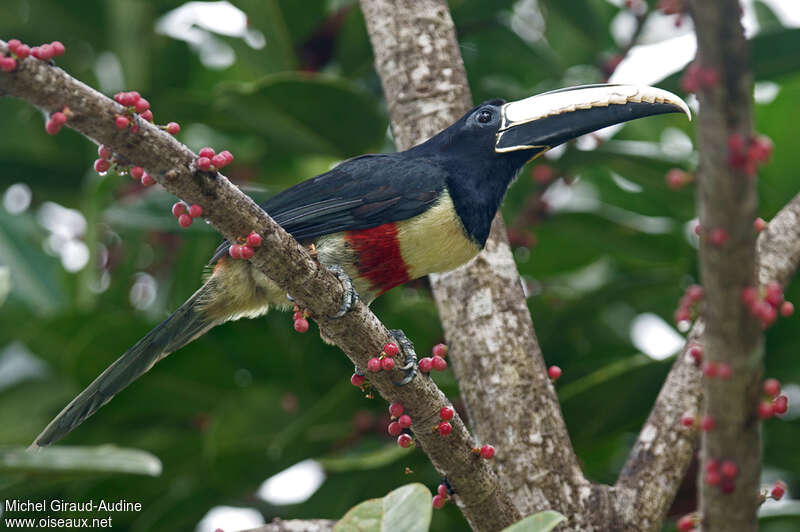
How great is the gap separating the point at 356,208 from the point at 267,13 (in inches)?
40.3

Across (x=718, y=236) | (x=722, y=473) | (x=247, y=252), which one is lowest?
(x=722, y=473)

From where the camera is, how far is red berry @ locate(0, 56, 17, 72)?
1.46m

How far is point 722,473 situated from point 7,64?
127 centimetres

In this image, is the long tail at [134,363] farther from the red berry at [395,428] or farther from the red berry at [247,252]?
the red berry at [247,252]

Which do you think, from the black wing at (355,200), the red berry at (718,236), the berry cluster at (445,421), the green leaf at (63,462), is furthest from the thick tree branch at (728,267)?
the black wing at (355,200)

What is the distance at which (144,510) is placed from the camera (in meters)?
3.22

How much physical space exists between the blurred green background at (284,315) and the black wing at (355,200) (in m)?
0.33

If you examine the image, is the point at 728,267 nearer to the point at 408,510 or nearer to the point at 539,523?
the point at 539,523

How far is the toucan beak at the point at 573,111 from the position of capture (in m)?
2.54

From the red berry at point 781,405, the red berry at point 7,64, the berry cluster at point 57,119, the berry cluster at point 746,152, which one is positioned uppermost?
the red berry at point 7,64

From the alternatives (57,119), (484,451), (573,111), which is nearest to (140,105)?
(57,119)

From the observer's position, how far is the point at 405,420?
80.3 inches

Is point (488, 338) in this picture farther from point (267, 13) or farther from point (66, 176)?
point (66, 176)

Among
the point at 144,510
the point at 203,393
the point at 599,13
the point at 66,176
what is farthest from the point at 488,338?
the point at 66,176
